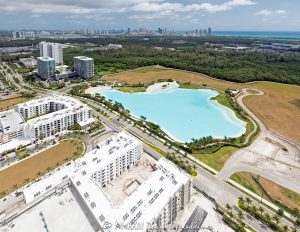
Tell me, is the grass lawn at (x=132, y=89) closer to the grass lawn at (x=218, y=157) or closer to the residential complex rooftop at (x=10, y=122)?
the residential complex rooftop at (x=10, y=122)

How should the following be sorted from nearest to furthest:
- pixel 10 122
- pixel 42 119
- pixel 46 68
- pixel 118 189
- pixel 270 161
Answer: pixel 118 189
pixel 270 161
pixel 10 122
pixel 42 119
pixel 46 68

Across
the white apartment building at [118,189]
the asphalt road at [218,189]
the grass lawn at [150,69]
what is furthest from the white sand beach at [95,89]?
the white apartment building at [118,189]

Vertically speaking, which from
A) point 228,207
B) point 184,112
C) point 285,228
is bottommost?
point 285,228

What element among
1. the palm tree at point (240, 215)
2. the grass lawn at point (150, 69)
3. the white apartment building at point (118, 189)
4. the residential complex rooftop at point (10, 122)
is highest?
the grass lawn at point (150, 69)

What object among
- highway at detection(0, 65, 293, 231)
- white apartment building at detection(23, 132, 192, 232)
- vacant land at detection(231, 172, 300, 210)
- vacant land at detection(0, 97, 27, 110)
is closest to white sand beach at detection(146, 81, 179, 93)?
highway at detection(0, 65, 293, 231)

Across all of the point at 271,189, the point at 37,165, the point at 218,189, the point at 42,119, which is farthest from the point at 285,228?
the point at 42,119

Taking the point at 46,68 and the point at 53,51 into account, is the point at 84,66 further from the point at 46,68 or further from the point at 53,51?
the point at 53,51
